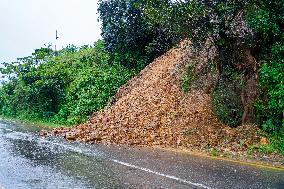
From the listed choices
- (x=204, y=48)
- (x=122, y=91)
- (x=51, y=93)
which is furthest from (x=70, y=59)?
(x=204, y=48)

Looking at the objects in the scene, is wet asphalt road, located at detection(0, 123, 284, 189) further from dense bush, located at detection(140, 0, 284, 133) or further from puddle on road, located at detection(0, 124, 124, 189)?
dense bush, located at detection(140, 0, 284, 133)

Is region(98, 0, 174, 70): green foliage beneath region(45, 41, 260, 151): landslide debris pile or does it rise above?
above

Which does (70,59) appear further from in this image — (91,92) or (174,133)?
(174,133)

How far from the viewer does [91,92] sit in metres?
27.1

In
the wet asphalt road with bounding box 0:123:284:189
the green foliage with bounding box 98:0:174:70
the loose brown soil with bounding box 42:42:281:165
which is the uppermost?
the green foliage with bounding box 98:0:174:70

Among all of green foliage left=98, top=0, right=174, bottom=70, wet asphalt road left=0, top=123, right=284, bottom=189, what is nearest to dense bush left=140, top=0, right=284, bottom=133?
wet asphalt road left=0, top=123, right=284, bottom=189

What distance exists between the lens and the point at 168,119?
1797 centimetres

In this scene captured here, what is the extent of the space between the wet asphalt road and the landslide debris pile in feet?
8.09

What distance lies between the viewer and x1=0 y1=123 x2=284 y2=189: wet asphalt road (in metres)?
8.16

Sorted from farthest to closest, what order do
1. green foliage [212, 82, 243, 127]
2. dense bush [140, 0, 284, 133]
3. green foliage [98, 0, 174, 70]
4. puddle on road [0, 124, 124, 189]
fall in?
green foliage [98, 0, 174, 70] < green foliage [212, 82, 243, 127] < dense bush [140, 0, 284, 133] < puddle on road [0, 124, 124, 189]

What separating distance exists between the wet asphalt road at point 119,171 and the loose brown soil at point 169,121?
7.74 feet

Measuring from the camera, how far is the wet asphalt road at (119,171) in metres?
8.16

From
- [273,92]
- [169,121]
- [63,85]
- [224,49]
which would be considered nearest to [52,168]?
[273,92]

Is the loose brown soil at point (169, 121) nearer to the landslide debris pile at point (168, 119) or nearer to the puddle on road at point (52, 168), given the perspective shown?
the landslide debris pile at point (168, 119)
